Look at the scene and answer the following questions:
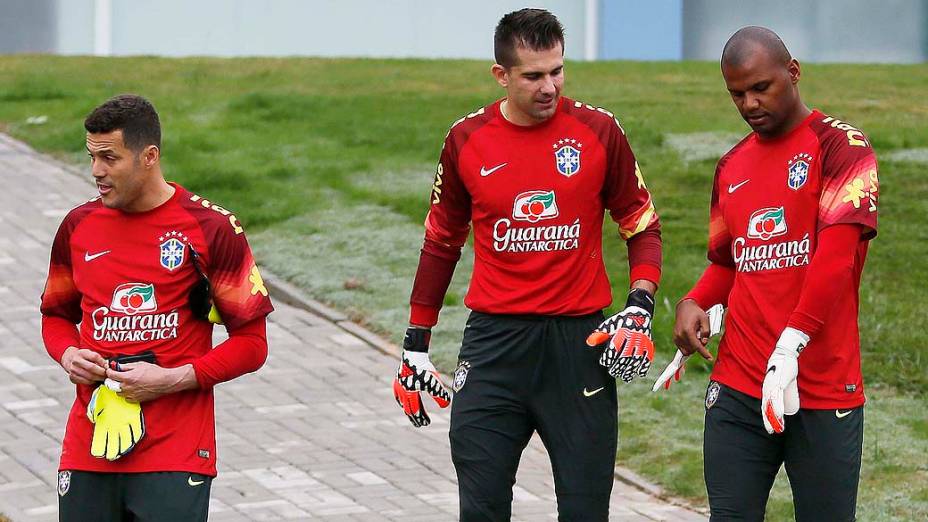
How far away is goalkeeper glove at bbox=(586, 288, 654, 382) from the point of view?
5.45 m

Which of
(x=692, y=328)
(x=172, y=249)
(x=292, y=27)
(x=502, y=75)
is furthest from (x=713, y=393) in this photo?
(x=292, y=27)

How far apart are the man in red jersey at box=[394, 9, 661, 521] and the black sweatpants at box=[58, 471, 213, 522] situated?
3.62ft

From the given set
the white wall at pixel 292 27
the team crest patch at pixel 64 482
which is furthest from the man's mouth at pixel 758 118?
the white wall at pixel 292 27

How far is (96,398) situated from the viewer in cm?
502

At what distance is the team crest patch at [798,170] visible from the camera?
204 inches

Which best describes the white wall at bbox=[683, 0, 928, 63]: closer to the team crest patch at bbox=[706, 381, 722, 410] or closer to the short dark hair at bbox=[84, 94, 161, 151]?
the team crest patch at bbox=[706, 381, 722, 410]

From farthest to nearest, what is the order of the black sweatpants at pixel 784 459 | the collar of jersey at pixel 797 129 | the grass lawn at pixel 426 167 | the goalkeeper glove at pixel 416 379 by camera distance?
the grass lawn at pixel 426 167, the goalkeeper glove at pixel 416 379, the collar of jersey at pixel 797 129, the black sweatpants at pixel 784 459

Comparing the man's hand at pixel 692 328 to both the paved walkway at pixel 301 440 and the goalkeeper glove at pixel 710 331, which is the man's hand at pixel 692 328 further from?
the paved walkway at pixel 301 440

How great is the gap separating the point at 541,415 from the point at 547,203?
772 mm

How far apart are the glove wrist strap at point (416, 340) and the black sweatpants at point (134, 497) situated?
115cm

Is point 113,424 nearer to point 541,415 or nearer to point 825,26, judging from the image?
point 541,415

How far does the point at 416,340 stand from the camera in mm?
5934

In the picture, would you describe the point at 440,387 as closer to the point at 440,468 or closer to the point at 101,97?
the point at 440,468

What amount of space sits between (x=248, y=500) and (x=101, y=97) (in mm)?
10847
